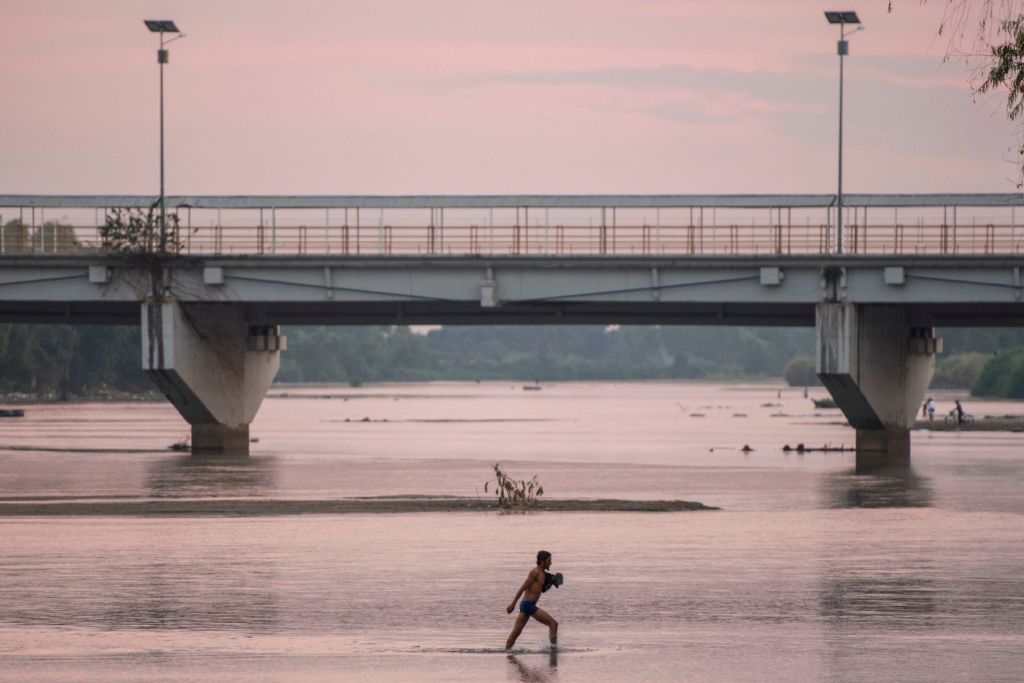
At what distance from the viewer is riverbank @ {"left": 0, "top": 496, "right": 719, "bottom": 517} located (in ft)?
151

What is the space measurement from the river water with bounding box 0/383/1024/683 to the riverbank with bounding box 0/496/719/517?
45 centimetres

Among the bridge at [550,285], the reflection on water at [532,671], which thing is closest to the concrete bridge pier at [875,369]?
the bridge at [550,285]

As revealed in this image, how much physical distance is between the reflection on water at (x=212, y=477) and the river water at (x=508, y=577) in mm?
174

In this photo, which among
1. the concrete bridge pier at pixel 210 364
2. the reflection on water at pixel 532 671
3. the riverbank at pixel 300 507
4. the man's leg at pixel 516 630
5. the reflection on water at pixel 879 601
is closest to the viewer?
the reflection on water at pixel 532 671

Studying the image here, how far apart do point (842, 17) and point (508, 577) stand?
46.6m

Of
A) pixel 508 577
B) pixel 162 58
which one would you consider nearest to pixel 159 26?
pixel 162 58

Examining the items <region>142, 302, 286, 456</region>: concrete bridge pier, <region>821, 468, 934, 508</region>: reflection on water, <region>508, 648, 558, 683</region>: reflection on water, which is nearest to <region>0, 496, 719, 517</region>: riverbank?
<region>821, 468, 934, 508</region>: reflection on water

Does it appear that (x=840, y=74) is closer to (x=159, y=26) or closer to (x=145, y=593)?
(x=159, y=26)

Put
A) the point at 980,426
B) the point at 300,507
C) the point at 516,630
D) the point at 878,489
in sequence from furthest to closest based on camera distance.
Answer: the point at 980,426 → the point at 878,489 → the point at 300,507 → the point at 516,630

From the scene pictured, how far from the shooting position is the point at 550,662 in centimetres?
2395

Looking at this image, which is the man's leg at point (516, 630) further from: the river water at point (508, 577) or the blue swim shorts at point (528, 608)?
the river water at point (508, 577)

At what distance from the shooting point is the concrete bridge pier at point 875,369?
6906cm

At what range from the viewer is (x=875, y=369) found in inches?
2795

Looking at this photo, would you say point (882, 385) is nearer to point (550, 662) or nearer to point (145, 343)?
point (145, 343)
